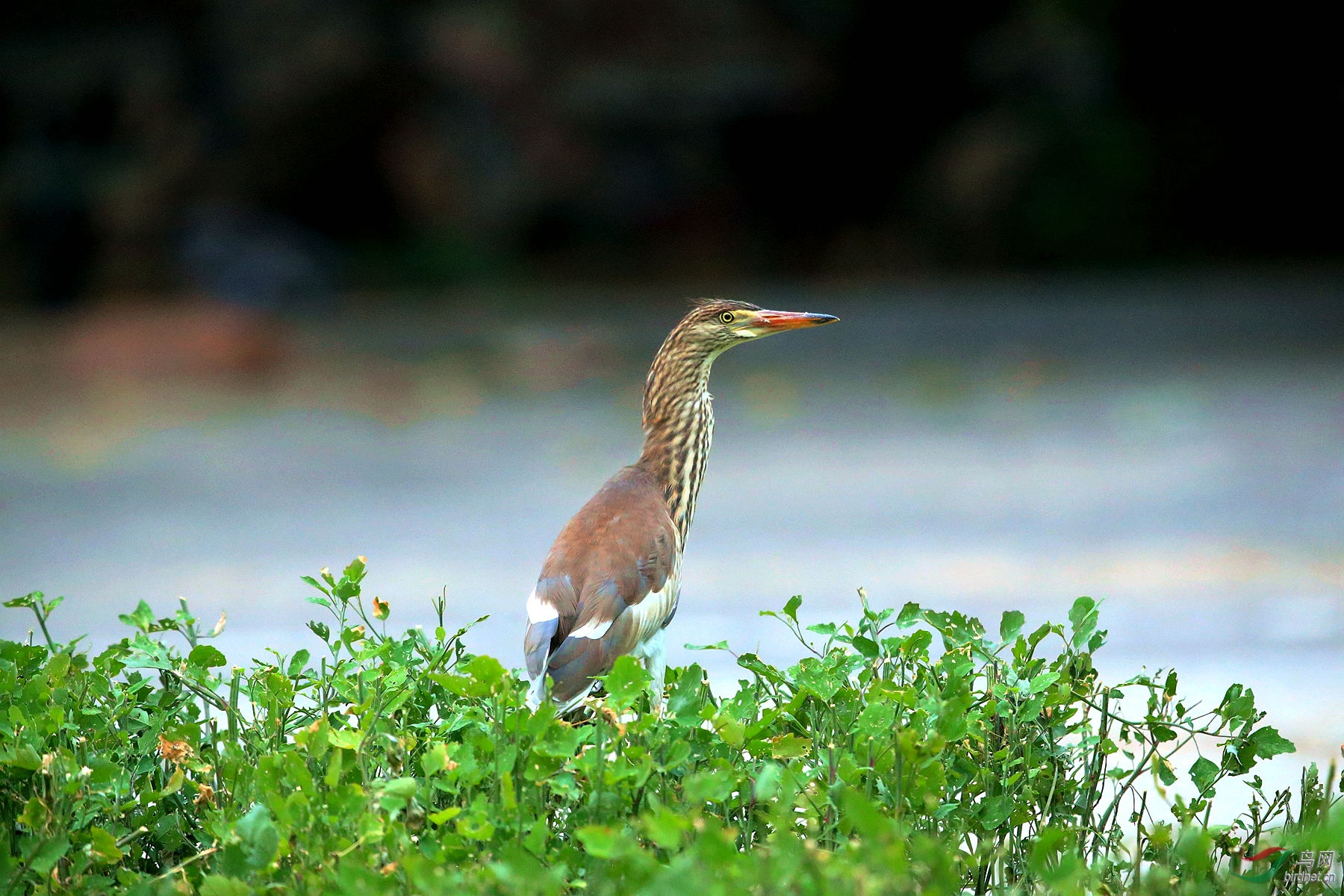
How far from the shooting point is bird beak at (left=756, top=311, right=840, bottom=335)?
3.70 m

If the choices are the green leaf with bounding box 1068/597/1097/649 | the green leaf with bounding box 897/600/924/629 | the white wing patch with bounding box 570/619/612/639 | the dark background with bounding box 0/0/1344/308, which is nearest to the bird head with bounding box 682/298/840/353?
the white wing patch with bounding box 570/619/612/639

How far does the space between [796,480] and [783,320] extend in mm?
5264

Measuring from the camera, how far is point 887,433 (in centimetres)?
1032

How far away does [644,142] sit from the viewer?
18.5 m

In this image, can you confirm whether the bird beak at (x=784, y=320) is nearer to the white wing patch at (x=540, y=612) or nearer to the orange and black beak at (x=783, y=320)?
the orange and black beak at (x=783, y=320)

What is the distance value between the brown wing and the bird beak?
1.73 feet

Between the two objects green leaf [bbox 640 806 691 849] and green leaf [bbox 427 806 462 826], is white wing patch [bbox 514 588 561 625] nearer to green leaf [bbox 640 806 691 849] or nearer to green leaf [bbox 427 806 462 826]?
green leaf [bbox 427 806 462 826]

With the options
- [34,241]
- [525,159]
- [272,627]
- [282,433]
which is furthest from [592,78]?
[272,627]

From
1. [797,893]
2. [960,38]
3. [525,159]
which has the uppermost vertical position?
[960,38]

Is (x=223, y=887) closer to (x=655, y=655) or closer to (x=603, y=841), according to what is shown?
(x=603, y=841)

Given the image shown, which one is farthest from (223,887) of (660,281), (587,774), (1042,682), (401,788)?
(660,281)

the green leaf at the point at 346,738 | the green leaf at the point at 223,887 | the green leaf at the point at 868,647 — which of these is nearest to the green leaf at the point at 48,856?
the green leaf at the point at 223,887

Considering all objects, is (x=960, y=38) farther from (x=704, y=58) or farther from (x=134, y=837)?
(x=134, y=837)

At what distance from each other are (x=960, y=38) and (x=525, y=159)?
590 centimetres
